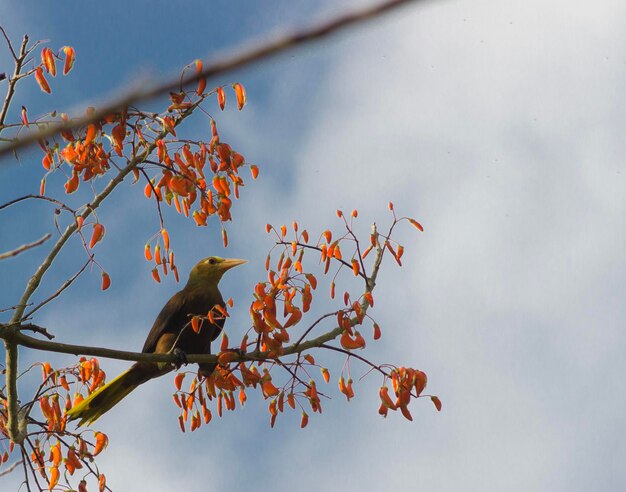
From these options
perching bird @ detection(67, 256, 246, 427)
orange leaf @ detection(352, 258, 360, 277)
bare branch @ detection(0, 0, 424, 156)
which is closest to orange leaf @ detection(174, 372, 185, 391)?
perching bird @ detection(67, 256, 246, 427)

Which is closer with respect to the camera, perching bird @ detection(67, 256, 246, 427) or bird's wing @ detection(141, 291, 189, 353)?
perching bird @ detection(67, 256, 246, 427)

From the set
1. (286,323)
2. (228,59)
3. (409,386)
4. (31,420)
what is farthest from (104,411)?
(228,59)

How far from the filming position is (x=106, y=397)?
17.9 feet

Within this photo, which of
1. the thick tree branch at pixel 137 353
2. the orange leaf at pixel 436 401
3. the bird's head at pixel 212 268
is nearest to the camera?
the thick tree branch at pixel 137 353

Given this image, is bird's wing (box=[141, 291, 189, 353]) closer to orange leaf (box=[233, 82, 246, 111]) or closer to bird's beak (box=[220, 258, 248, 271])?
bird's beak (box=[220, 258, 248, 271])

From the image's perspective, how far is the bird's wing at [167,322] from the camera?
6047 mm

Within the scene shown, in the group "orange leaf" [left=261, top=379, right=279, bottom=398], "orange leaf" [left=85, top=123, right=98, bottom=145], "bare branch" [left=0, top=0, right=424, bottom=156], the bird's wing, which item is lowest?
Result: "bare branch" [left=0, top=0, right=424, bottom=156]

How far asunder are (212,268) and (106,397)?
4.75 feet

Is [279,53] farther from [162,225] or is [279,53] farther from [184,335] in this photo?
[184,335]

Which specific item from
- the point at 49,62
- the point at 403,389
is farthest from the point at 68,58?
the point at 403,389

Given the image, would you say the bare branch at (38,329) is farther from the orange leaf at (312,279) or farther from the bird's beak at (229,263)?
the bird's beak at (229,263)

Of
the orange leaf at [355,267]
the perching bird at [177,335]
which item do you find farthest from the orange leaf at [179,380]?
the orange leaf at [355,267]

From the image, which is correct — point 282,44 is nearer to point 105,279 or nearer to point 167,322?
point 105,279

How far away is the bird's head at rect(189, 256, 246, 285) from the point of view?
646 centimetres
